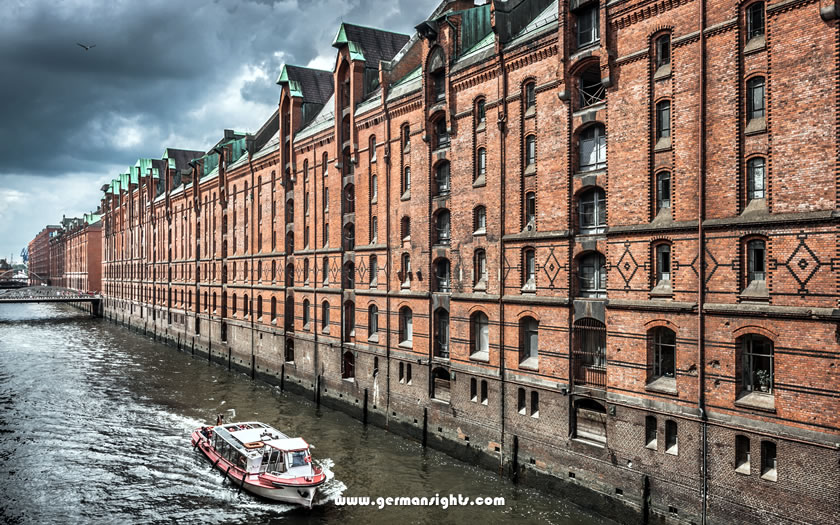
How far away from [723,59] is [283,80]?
33611mm

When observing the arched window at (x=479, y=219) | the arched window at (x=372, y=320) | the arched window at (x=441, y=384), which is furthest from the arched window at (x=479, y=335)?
the arched window at (x=372, y=320)

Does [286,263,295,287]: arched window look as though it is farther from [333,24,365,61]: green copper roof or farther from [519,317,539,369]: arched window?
[519,317,539,369]: arched window

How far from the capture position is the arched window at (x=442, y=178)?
2916 centimetres

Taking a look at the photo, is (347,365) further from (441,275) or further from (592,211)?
(592,211)

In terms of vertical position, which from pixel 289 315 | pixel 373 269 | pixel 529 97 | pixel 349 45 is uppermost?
pixel 349 45

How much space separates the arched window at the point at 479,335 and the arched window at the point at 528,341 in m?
2.30

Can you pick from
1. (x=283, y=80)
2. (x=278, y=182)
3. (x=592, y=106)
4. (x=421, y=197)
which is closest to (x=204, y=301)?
(x=278, y=182)

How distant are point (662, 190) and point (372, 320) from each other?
18.5 meters

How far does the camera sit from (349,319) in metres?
36.1

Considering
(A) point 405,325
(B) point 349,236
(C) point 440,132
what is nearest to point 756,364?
(C) point 440,132

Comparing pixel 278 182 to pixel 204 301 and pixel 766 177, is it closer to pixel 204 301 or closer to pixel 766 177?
pixel 204 301

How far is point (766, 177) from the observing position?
1667 cm

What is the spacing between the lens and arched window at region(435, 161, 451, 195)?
29156 millimetres

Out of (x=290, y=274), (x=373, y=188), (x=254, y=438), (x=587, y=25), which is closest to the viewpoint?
(x=587, y=25)
